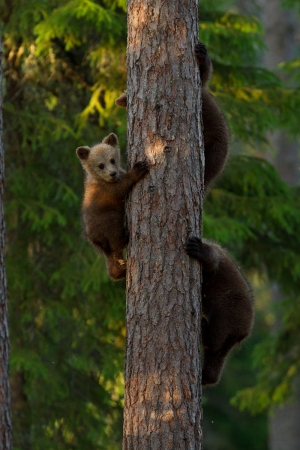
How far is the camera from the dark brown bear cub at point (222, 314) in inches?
267

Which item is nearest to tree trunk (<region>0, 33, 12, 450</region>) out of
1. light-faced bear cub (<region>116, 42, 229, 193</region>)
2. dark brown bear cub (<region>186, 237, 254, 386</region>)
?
dark brown bear cub (<region>186, 237, 254, 386</region>)

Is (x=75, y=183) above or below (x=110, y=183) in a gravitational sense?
above

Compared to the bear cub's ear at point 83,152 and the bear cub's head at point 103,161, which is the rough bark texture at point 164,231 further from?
the bear cub's ear at point 83,152

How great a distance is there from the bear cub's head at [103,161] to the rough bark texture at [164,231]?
3.28 feet

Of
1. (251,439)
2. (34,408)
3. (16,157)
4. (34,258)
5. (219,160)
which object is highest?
(16,157)

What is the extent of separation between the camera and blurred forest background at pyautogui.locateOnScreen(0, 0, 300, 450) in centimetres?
1085

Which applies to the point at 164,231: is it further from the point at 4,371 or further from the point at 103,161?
the point at 4,371

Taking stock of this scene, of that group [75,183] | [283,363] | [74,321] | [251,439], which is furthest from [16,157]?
[251,439]

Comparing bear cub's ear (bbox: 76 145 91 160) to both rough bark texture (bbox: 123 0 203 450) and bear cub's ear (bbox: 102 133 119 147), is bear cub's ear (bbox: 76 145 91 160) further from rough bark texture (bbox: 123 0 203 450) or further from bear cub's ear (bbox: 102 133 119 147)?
rough bark texture (bbox: 123 0 203 450)

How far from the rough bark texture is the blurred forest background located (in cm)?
475

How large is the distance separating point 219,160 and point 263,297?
2368 cm

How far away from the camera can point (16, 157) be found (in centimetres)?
1188

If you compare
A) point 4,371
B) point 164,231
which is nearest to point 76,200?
point 4,371

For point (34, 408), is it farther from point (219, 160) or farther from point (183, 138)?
point (183, 138)
